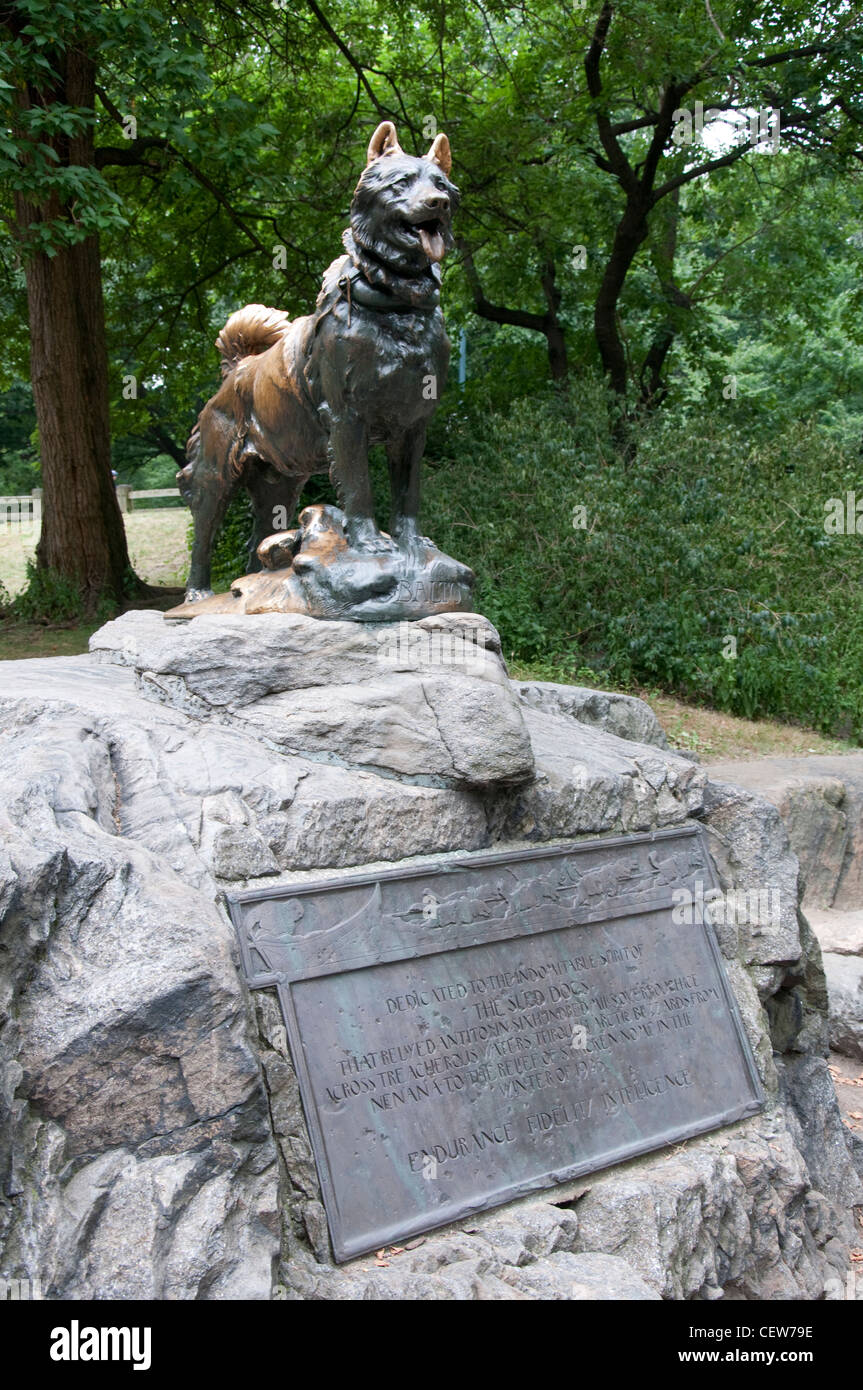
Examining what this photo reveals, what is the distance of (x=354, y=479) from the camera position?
4.12m

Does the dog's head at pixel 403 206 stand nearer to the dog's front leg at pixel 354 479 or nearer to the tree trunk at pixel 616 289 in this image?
the dog's front leg at pixel 354 479

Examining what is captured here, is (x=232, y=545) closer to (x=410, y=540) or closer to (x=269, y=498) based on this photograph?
(x=269, y=498)

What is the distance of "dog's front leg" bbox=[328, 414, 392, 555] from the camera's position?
407 cm

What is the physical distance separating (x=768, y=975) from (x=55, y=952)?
2485 millimetres

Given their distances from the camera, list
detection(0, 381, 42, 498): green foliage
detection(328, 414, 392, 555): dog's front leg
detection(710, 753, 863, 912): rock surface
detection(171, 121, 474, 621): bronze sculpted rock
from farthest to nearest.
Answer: detection(0, 381, 42, 498): green foliage, detection(710, 753, 863, 912): rock surface, detection(328, 414, 392, 555): dog's front leg, detection(171, 121, 474, 621): bronze sculpted rock

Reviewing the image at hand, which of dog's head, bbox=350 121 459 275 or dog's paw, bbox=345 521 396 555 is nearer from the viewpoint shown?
dog's head, bbox=350 121 459 275

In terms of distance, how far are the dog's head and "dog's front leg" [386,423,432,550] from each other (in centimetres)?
61

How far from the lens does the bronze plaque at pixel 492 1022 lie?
9.64 feet

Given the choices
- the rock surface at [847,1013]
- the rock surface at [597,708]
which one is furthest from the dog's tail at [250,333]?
the rock surface at [847,1013]

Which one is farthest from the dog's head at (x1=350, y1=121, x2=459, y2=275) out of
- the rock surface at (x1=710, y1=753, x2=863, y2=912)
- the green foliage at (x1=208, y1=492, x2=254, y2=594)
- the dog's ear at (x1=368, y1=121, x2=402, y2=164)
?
the green foliage at (x1=208, y1=492, x2=254, y2=594)

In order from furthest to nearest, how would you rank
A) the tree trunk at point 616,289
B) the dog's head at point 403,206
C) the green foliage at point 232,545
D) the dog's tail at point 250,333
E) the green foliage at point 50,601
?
the tree trunk at point 616,289, the green foliage at point 232,545, the green foliage at point 50,601, the dog's tail at point 250,333, the dog's head at point 403,206

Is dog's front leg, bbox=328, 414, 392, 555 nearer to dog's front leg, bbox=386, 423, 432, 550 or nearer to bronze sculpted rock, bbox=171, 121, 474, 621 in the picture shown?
bronze sculpted rock, bbox=171, 121, 474, 621

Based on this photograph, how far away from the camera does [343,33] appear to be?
10.7 metres

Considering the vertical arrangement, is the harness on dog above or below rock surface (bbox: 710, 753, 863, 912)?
above
